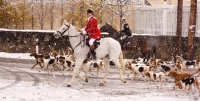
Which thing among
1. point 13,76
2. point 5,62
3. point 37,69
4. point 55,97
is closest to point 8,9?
point 5,62

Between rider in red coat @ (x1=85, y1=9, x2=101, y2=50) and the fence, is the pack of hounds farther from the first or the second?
the fence

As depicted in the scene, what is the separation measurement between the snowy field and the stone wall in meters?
7.12

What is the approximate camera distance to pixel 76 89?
56.0 feet

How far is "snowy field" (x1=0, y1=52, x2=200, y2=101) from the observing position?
15438mm

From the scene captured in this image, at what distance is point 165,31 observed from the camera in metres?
28.5

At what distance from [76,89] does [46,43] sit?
1292 centimetres

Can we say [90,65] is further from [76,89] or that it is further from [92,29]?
[76,89]

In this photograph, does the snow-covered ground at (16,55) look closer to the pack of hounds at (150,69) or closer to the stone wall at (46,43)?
the stone wall at (46,43)

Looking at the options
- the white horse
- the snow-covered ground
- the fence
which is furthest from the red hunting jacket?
the fence

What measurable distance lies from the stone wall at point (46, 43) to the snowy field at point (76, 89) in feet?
23.4

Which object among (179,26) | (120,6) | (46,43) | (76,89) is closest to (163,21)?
(179,26)

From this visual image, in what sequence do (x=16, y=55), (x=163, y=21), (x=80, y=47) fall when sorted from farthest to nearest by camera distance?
1. (x=16, y=55)
2. (x=163, y=21)
3. (x=80, y=47)

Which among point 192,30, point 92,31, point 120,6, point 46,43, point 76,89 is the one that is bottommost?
point 76,89

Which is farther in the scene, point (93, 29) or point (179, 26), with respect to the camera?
point (179, 26)
